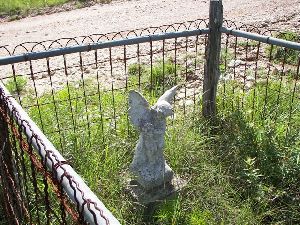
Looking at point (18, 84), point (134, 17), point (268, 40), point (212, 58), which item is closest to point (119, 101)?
point (212, 58)

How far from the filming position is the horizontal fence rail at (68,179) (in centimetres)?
144

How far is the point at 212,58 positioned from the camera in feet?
15.4

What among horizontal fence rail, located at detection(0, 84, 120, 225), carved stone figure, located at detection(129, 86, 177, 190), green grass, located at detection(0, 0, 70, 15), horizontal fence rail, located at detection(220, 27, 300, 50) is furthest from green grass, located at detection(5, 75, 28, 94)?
green grass, located at detection(0, 0, 70, 15)

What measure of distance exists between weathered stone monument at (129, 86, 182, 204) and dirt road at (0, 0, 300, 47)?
18.5ft

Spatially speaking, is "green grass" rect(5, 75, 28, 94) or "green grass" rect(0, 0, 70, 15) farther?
"green grass" rect(0, 0, 70, 15)

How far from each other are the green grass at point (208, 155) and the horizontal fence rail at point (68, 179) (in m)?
1.66

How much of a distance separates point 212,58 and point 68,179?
129 inches

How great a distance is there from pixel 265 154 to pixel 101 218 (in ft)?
10.3

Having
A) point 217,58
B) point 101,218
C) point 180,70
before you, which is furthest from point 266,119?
point 101,218

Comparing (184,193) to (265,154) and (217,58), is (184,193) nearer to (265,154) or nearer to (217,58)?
(265,154)

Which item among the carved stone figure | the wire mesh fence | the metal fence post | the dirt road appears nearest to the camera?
the carved stone figure

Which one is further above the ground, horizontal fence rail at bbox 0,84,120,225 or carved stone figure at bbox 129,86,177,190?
horizontal fence rail at bbox 0,84,120,225

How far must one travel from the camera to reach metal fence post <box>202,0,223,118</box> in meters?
4.53

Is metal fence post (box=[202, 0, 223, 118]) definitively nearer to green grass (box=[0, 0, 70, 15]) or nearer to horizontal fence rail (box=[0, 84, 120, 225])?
horizontal fence rail (box=[0, 84, 120, 225])
